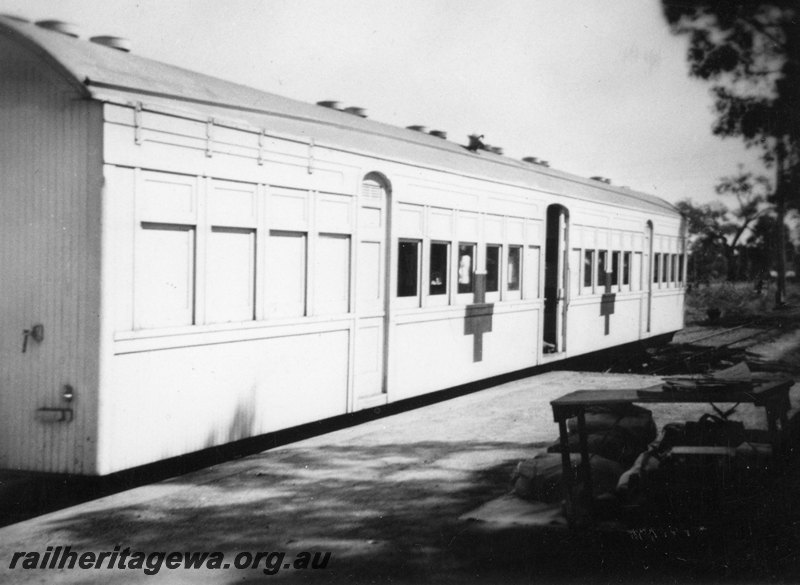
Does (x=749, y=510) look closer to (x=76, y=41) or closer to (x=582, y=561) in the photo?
(x=582, y=561)

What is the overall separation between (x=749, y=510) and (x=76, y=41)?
17.2 feet

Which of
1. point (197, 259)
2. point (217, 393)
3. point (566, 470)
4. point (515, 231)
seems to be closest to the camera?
point (566, 470)

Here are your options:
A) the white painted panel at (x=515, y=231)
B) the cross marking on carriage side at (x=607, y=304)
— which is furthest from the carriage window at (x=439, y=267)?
the cross marking on carriage side at (x=607, y=304)

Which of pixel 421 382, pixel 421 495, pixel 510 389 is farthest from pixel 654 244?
pixel 421 495

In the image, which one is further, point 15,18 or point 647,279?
point 647,279

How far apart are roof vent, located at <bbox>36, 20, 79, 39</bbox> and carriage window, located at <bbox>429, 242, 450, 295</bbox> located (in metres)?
4.18

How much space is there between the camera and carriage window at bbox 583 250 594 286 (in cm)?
1211

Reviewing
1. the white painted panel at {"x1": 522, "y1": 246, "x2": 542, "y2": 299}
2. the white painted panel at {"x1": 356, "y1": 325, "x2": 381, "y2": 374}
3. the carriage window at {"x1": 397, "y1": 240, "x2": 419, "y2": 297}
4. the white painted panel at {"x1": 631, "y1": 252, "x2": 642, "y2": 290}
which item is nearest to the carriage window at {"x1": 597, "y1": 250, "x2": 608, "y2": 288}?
the white painted panel at {"x1": 631, "y1": 252, "x2": 642, "y2": 290}

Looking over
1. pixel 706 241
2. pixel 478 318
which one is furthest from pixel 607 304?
pixel 706 241

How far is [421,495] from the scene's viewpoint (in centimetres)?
529

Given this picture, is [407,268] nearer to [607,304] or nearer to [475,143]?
[475,143]

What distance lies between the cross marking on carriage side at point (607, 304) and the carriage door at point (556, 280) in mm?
1586

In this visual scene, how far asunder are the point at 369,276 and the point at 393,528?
3362 millimetres

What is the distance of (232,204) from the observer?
582cm
